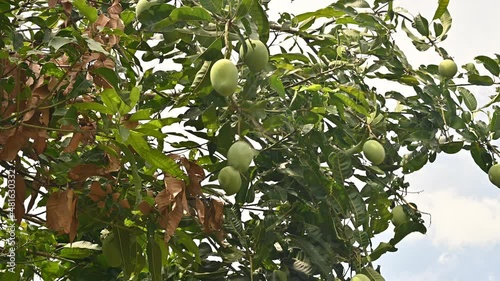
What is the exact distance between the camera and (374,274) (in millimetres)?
2035

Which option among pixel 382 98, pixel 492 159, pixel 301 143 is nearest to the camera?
pixel 301 143

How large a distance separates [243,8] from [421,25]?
1.03 meters

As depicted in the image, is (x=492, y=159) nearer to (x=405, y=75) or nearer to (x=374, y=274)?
(x=405, y=75)

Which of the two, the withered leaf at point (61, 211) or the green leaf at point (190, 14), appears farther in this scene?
the withered leaf at point (61, 211)

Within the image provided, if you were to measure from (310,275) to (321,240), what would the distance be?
94mm

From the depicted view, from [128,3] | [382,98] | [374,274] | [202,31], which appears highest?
[382,98]

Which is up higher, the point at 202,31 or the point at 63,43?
the point at 202,31

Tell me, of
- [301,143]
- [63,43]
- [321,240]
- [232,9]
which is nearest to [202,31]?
[232,9]

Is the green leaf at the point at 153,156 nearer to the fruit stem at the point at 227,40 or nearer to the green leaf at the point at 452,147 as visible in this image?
the fruit stem at the point at 227,40

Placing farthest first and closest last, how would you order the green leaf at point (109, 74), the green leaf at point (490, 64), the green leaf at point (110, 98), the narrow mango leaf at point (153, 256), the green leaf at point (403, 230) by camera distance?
the green leaf at point (490, 64)
the green leaf at point (403, 230)
the narrow mango leaf at point (153, 256)
the green leaf at point (109, 74)
the green leaf at point (110, 98)

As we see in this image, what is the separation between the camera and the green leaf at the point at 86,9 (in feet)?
5.61

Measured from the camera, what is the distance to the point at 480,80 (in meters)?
2.57

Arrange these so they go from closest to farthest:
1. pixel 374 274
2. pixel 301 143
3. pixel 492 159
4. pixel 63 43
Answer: pixel 63 43 → pixel 374 274 → pixel 301 143 → pixel 492 159

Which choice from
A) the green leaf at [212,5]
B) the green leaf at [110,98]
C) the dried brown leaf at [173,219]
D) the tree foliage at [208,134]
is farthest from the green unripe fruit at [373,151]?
the green leaf at [110,98]
